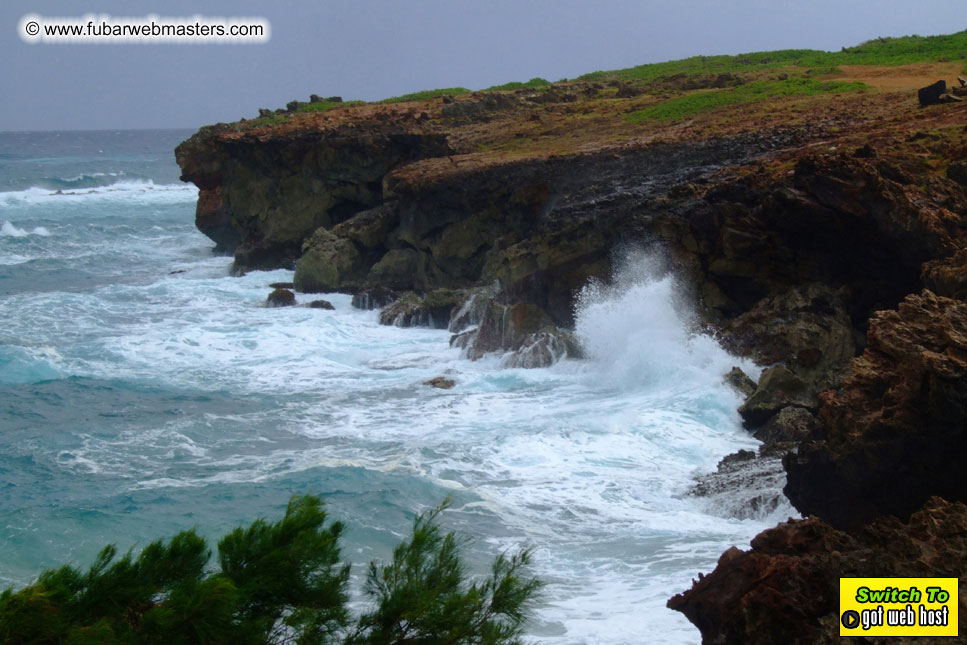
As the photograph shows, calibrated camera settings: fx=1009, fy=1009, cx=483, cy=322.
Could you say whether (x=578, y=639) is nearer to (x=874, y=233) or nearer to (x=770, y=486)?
(x=770, y=486)

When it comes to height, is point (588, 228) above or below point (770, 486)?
above

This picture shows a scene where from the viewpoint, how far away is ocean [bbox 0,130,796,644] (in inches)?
440

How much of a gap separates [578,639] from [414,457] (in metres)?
6.00

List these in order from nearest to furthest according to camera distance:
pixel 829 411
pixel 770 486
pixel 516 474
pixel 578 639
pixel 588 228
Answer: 1. pixel 578 639
2. pixel 829 411
3. pixel 770 486
4. pixel 516 474
5. pixel 588 228

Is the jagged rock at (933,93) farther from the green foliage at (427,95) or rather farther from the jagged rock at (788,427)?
the green foliage at (427,95)

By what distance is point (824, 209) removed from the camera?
16.8m

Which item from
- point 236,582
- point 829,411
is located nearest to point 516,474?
point 829,411

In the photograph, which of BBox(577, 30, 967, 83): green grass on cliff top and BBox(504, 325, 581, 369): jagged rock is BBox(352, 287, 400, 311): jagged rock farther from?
BBox(577, 30, 967, 83): green grass on cliff top

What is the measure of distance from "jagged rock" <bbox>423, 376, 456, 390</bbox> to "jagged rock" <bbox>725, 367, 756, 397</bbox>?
16.5 ft

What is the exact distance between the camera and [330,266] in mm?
27719

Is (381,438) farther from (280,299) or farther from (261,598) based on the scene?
(280,299)

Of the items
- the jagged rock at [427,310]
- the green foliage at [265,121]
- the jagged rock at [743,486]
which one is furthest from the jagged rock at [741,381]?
the green foliage at [265,121]

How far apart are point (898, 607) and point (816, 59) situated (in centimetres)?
3475

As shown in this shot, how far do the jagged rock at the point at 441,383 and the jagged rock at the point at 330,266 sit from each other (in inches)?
379
